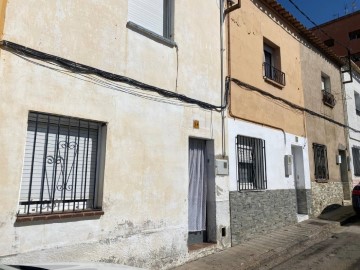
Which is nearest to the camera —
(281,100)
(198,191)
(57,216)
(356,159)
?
(57,216)

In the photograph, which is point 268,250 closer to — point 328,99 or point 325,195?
point 325,195

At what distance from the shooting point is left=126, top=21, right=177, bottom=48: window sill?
18.1 ft

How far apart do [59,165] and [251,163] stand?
500 centimetres

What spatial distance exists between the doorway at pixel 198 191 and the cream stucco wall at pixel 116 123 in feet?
0.81

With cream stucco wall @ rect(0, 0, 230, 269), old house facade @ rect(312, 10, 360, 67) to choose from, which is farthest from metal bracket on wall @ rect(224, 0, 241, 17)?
old house facade @ rect(312, 10, 360, 67)

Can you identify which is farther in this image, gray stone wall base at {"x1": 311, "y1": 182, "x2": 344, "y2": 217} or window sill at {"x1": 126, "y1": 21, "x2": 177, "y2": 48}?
gray stone wall base at {"x1": 311, "y1": 182, "x2": 344, "y2": 217}

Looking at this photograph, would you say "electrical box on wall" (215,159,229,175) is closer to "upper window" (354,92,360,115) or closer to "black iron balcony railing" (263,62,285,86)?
"black iron balcony railing" (263,62,285,86)

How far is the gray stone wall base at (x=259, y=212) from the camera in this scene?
7.14m

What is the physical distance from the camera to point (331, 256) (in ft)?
21.7

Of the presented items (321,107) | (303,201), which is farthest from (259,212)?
(321,107)

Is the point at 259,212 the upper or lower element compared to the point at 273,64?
lower

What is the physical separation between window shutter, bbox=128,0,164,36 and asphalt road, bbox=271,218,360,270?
16.4 ft

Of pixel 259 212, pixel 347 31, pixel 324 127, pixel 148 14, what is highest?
pixel 347 31

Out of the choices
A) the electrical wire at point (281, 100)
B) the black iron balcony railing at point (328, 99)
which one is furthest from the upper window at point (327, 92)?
the electrical wire at point (281, 100)
